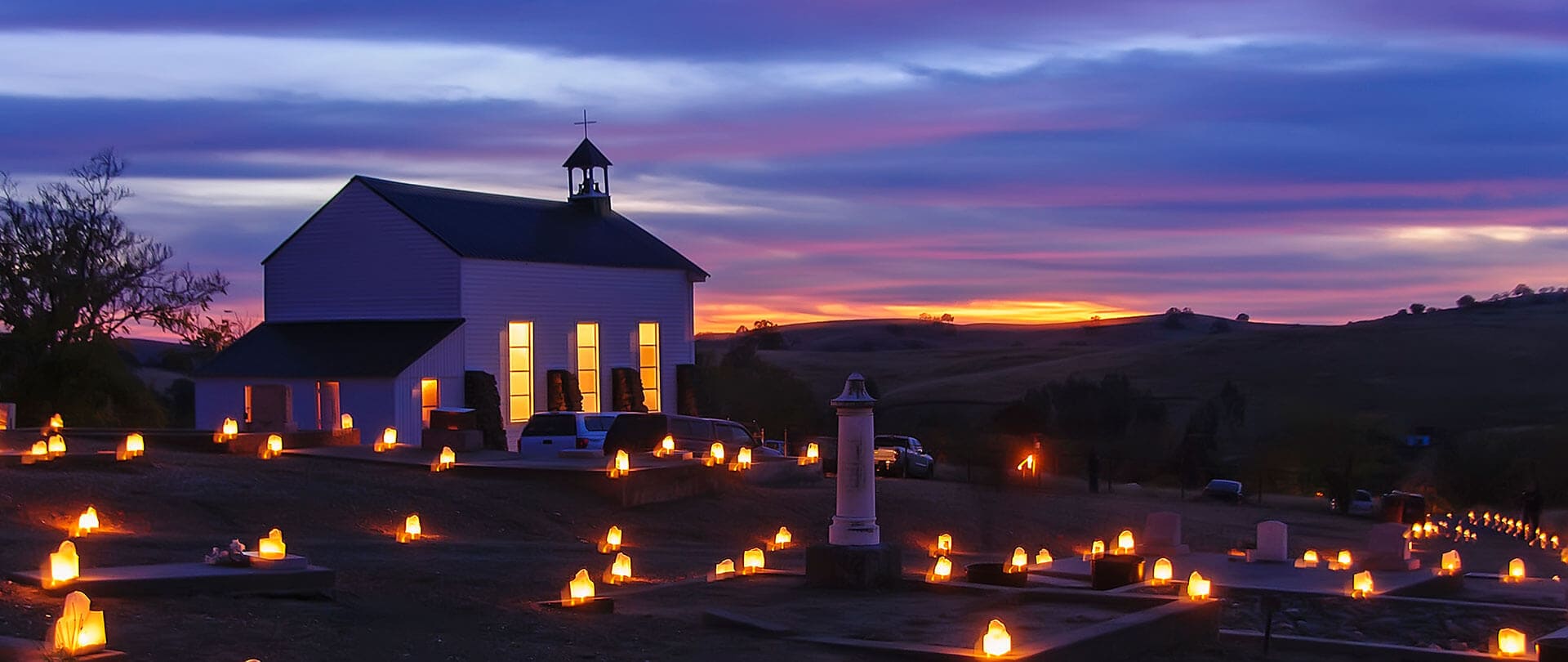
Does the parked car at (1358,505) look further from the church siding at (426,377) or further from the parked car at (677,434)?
the church siding at (426,377)

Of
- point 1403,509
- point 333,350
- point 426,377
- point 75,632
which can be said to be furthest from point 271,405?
point 75,632

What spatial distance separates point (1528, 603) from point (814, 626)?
863 cm

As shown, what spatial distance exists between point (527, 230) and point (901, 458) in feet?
46.5

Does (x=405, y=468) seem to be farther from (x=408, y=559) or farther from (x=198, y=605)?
(x=198, y=605)

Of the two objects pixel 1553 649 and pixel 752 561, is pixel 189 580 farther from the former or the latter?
pixel 1553 649

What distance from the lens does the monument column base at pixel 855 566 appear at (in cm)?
1638

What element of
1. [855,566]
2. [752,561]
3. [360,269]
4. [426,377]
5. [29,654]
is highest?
[360,269]

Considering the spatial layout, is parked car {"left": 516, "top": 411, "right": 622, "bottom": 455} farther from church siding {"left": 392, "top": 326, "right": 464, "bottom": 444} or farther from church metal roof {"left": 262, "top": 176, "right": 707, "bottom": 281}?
church metal roof {"left": 262, "top": 176, "right": 707, "bottom": 281}

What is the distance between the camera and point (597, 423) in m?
34.1

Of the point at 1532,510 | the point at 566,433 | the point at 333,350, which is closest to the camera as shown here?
the point at 566,433

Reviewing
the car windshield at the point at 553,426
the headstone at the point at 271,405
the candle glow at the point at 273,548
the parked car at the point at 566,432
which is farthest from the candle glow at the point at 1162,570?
the headstone at the point at 271,405

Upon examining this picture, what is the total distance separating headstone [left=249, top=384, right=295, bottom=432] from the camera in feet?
139

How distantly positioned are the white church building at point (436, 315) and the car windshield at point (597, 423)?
10027 millimetres

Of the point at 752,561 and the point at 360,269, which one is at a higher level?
the point at 360,269
